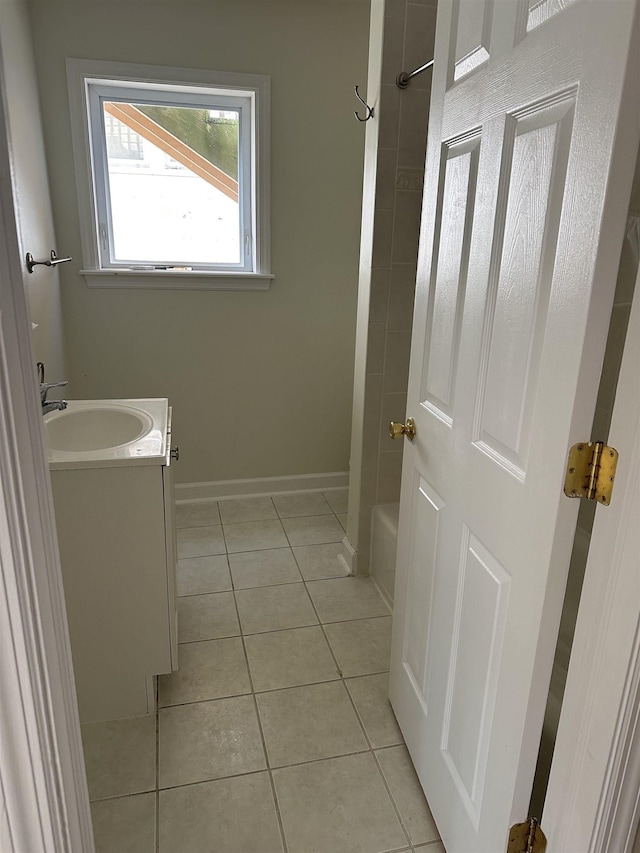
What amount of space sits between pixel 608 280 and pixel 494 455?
0.41 metres

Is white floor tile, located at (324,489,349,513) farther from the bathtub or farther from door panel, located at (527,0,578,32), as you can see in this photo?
door panel, located at (527,0,578,32)

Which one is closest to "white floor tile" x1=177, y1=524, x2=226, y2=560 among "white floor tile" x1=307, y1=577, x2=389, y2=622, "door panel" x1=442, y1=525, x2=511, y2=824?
"white floor tile" x1=307, y1=577, x2=389, y2=622

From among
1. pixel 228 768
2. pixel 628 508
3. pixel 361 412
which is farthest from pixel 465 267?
pixel 228 768

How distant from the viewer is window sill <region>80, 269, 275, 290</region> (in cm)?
284

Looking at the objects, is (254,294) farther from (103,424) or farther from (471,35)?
(471,35)

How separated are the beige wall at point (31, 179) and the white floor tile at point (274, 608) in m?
1.24

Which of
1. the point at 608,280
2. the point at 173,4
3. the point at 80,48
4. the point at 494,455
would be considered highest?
the point at 173,4

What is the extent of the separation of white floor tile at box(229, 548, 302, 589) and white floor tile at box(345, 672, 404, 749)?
0.67 meters

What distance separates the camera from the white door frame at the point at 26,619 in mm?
620

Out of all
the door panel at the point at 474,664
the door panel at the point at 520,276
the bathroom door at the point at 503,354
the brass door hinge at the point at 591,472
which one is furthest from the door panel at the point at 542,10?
the door panel at the point at 474,664

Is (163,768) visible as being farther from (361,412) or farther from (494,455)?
(361,412)

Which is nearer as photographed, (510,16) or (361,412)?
(510,16)

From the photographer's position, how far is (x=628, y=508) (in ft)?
2.74

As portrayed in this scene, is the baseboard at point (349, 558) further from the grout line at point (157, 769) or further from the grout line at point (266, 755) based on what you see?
the grout line at point (157, 769)
